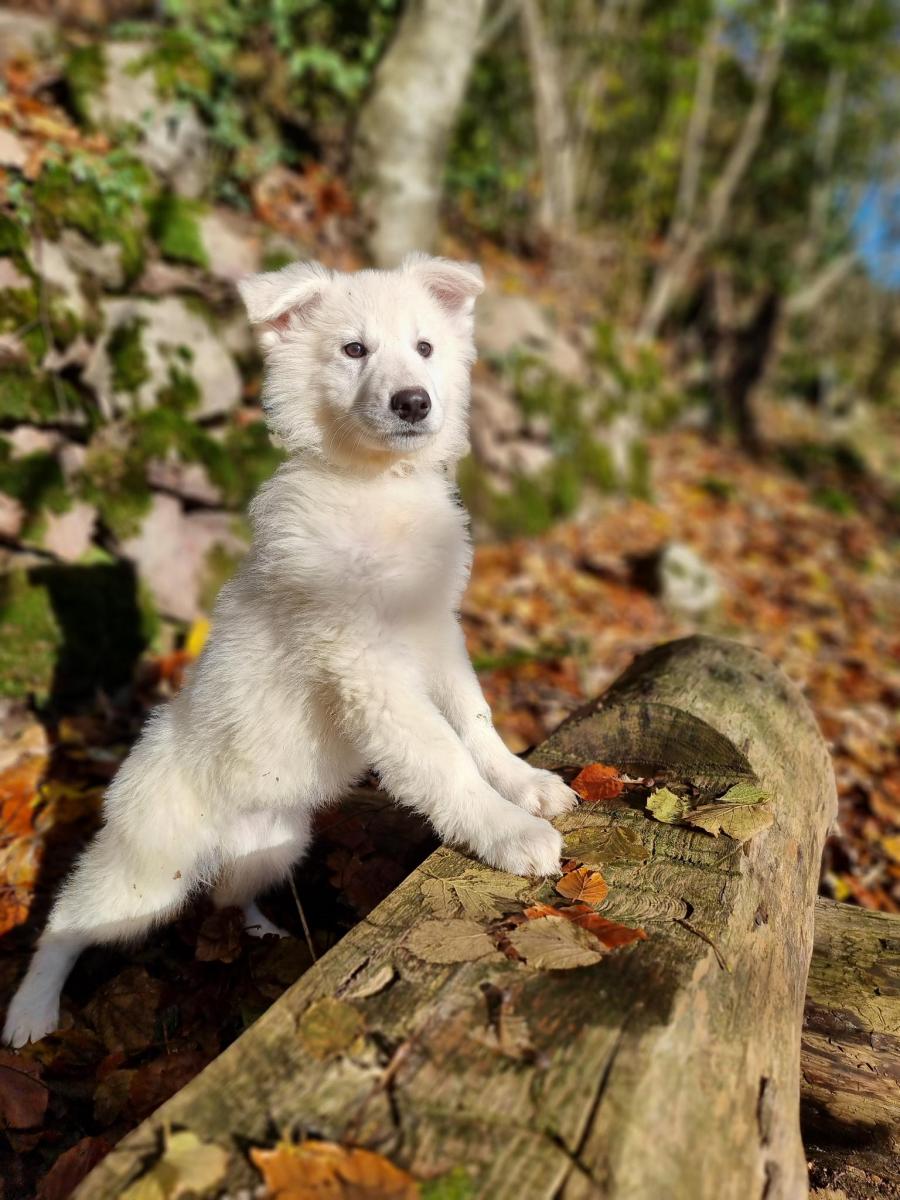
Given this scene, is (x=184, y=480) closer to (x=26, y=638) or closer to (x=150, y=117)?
(x=26, y=638)

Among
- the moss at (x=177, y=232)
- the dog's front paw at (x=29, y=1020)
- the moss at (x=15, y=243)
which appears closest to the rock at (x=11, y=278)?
the moss at (x=15, y=243)

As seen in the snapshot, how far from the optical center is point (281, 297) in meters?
2.89

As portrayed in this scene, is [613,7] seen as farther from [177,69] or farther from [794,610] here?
[794,610]

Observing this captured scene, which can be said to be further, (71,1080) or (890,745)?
(890,745)

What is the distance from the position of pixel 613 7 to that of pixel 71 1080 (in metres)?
12.8

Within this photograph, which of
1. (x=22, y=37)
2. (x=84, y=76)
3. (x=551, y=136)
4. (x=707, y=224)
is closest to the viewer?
(x=84, y=76)

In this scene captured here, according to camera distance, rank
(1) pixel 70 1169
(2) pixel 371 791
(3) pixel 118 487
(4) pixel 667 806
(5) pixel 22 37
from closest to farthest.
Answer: (1) pixel 70 1169
(4) pixel 667 806
(2) pixel 371 791
(3) pixel 118 487
(5) pixel 22 37

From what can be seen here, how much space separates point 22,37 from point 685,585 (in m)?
6.52

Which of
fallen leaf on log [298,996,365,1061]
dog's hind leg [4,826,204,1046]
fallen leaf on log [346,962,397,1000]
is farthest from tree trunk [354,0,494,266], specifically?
fallen leaf on log [298,996,365,1061]

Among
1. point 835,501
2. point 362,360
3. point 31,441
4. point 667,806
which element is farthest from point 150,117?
point 835,501

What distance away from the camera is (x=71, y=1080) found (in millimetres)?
2752

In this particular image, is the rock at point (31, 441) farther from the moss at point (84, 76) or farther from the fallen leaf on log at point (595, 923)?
the fallen leaf on log at point (595, 923)

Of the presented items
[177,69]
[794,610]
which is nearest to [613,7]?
[177,69]

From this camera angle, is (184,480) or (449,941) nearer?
(449,941)
